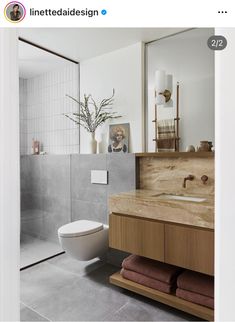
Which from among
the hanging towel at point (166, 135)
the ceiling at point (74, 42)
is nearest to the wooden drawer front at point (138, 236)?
the hanging towel at point (166, 135)

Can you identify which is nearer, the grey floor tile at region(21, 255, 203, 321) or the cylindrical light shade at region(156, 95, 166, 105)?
the grey floor tile at region(21, 255, 203, 321)

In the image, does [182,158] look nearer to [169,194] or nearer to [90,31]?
[169,194]

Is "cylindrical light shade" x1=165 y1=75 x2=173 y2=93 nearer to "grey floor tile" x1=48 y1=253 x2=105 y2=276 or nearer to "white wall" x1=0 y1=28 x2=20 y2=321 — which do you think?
"grey floor tile" x1=48 y1=253 x2=105 y2=276

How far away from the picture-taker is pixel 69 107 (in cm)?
273

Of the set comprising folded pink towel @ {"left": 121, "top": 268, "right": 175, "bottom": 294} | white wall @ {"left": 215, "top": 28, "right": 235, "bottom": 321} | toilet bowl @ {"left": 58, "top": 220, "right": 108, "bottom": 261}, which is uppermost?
white wall @ {"left": 215, "top": 28, "right": 235, "bottom": 321}

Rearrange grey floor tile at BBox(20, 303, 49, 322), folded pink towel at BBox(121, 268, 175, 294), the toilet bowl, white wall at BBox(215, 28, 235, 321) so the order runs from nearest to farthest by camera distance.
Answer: white wall at BBox(215, 28, 235, 321)
grey floor tile at BBox(20, 303, 49, 322)
folded pink towel at BBox(121, 268, 175, 294)
the toilet bowl

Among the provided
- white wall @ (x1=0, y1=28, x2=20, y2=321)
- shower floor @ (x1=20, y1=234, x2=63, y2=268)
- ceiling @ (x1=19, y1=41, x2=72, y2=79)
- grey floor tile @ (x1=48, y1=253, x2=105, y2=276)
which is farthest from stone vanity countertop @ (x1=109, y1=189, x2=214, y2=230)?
ceiling @ (x1=19, y1=41, x2=72, y2=79)

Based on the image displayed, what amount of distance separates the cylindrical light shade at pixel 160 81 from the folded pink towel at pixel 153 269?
53.9 inches

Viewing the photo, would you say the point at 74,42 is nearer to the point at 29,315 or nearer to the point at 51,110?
the point at 51,110

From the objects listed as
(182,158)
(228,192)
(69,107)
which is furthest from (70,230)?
(228,192)

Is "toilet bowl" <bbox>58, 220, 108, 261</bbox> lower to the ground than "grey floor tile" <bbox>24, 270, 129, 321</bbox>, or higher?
higher

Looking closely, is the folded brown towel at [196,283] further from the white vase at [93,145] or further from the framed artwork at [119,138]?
the white vase at [93,145]

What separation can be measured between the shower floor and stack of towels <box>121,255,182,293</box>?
985 mm

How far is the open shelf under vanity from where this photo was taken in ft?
4.65
